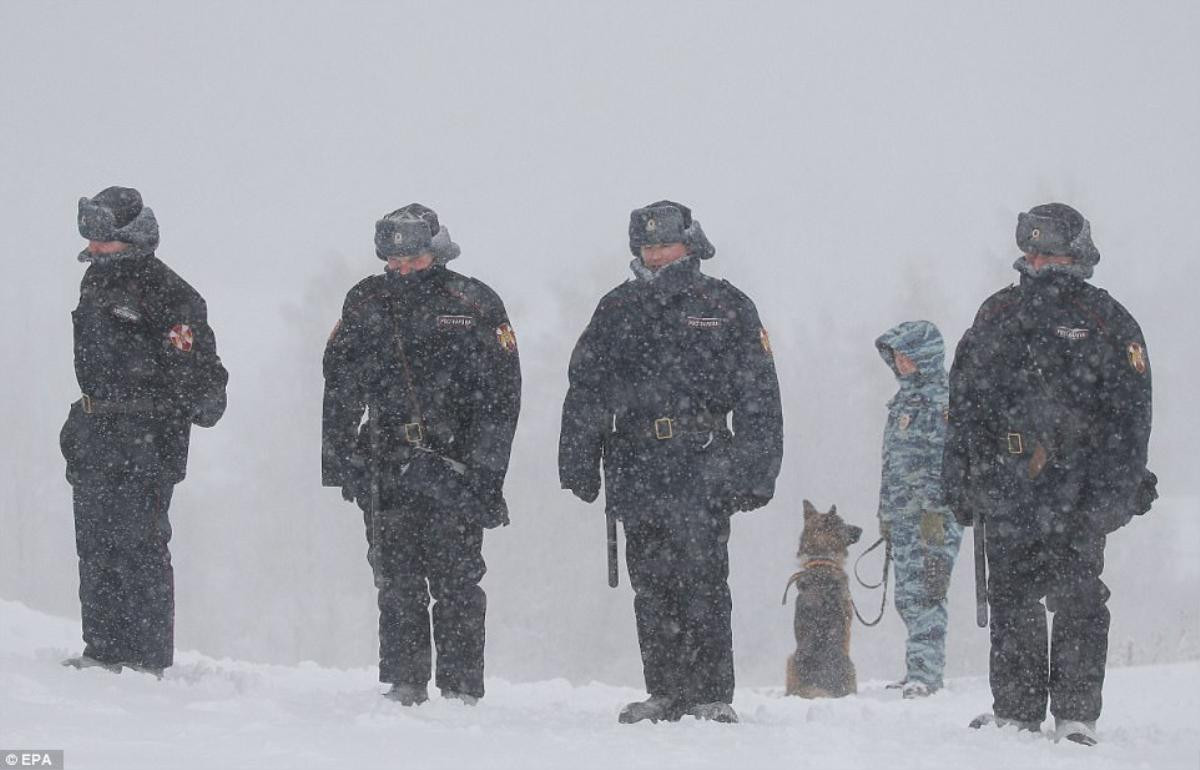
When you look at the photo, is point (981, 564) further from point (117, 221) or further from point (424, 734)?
point (117, 221)

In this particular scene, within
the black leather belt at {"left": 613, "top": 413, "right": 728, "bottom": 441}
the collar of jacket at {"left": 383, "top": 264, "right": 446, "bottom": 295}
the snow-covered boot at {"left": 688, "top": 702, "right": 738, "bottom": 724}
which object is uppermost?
the collar of jacket at {"left": 383, "top": 264, "right": 446, "bottom": 295}

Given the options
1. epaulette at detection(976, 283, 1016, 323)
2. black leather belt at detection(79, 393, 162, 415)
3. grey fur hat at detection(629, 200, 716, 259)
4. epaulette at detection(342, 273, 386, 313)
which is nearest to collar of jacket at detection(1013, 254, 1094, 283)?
epaulette at detection(976, 283, 1016, 323)

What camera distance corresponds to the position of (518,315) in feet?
136

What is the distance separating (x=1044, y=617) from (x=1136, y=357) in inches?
45.1

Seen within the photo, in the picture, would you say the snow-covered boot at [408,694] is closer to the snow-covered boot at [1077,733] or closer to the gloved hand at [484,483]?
the gloved hand at [484,483]

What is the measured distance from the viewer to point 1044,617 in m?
6.40

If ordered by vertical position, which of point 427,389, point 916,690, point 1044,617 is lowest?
point 916,690

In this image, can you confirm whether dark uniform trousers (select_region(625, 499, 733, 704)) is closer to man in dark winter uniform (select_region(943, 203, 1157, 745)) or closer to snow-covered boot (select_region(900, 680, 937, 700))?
man in dark winter uniform (select_region(943, 203, 1157, 745))

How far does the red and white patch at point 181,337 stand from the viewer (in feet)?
23.6

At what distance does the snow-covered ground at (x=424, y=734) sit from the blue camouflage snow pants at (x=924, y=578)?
67.1 inches

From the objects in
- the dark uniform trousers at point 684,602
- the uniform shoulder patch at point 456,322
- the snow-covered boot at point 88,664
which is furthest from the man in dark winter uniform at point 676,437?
the snow-covered boot at point 88,664

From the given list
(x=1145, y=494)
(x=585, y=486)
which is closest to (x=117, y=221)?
(x=585, y=486)

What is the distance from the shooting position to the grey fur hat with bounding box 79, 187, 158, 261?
7188 millimetres

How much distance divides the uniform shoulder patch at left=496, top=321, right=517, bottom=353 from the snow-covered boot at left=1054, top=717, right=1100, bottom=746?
9.53 ft
